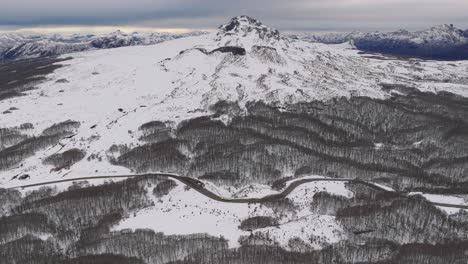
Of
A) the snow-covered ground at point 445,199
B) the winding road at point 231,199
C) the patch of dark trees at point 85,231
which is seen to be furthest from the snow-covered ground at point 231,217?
the snow-covered ground at point 445,199

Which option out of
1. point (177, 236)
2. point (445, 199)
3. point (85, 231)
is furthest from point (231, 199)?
point (445, 199)

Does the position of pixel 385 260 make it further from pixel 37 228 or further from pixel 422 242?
pixel 37 228

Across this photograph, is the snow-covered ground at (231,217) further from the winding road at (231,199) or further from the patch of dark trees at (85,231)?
the patch of dark trees at (85,231)

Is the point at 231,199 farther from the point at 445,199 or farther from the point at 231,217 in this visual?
the point at 445,199

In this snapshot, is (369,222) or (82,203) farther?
(82,203)

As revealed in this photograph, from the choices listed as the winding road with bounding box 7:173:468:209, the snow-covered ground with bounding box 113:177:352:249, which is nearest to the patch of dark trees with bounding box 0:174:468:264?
the snow-covered ground with bounding box 113:177:352:249

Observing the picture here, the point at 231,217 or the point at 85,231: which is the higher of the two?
the point at 231,217

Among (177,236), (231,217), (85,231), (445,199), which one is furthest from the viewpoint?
(445,199)

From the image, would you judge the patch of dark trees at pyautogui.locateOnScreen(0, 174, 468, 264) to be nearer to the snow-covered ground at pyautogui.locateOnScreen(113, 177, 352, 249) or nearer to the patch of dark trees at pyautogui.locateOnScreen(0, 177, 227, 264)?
the patch of dark trees at pyautogui.locateOnScreen(0, 177, 227, 264)

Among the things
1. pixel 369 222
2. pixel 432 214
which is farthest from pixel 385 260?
pixel 432 214
